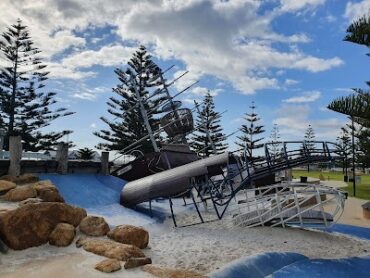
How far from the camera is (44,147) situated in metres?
29.0

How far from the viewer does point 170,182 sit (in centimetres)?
1088

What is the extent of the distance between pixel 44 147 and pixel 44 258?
23.7 m

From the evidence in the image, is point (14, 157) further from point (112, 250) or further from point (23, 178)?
point (112, 250)

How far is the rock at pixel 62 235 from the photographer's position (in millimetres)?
7301

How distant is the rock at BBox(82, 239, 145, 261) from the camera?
6547 millimetres

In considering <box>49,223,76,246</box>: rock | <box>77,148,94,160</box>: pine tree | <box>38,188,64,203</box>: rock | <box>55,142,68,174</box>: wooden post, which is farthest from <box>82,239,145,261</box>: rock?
<box>77,148,94,160</box>: pine tree

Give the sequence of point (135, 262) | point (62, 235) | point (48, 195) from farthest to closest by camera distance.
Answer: point (48, 195) < point (62, 235) < point (135, 262)

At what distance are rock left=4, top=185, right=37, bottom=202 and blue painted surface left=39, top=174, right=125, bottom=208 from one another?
1.60 m

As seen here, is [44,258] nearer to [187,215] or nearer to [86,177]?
[187,215]

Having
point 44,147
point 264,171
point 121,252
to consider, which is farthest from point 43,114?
point 121,252

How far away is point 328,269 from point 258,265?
4.64 ft

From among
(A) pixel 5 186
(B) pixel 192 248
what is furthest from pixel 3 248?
(B) pixel 192 248

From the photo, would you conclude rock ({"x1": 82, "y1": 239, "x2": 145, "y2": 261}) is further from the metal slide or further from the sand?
the metal slide

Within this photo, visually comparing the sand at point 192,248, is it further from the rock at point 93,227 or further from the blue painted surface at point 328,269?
the rock at point 93,227
